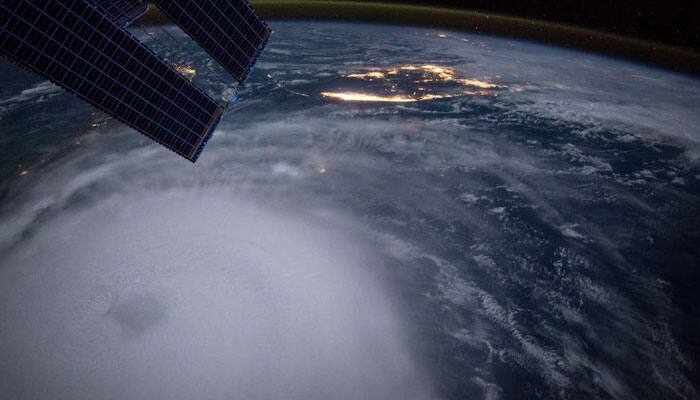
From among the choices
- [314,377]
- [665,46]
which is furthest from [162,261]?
[665,46]

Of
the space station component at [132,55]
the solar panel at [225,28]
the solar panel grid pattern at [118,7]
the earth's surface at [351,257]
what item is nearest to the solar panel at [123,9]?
the solar panel grid pattern at [118,7]

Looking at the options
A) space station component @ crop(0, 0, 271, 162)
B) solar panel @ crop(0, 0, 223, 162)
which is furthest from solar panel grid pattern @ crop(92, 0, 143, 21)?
solar panel @ crop(0, 0, 223, 162)

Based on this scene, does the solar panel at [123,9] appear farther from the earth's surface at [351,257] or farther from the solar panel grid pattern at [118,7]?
the earth's surface at [351,257]

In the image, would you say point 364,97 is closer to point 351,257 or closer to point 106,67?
point 351,257

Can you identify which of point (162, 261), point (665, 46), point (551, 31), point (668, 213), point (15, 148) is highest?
point (551, 31)

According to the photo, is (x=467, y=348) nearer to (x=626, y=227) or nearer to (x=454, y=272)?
(x=454, y=272)
